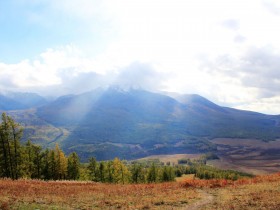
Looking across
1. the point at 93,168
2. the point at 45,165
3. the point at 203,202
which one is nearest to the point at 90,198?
the point at 203,202

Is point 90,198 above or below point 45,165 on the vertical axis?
above

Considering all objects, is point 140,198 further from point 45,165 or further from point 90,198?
point 45,165

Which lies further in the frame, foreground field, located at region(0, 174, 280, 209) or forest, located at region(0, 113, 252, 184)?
forest, located at region(0, 113, 252, 184)

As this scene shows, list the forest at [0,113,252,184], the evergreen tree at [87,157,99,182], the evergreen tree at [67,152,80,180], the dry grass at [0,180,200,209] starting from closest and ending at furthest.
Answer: the dry grass at [0,180,200,209]
the forest at [0,113,252,184]
the evergreen tree at [67,152,80,180]
the evergreen tree at [87,157,99,182]

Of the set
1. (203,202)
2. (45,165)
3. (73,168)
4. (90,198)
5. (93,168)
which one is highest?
(90,198)

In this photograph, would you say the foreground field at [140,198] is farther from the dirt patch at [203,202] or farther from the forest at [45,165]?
the forest at [45,165]

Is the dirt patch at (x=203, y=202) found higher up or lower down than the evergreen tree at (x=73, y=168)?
higher up

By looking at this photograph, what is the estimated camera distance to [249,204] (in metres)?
25.2

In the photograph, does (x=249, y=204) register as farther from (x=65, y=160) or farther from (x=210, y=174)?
(x=210, y=174)

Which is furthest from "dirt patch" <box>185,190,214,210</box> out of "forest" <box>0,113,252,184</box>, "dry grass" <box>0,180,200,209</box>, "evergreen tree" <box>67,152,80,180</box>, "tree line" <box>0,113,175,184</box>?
"evergreen tree" <box>67,152,80,180</box>

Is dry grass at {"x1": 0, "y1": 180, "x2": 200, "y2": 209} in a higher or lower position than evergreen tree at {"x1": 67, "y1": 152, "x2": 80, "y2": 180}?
higher

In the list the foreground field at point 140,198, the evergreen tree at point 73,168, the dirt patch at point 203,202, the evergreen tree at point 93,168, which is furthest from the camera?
the evergreen tree at point 93,168

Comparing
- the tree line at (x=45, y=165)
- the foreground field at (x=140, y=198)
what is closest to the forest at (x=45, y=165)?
the tree line at (x=45, y=165)

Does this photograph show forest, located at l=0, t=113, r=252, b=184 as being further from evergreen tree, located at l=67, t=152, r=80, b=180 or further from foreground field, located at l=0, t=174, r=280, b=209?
foreground field, located at l=0, t=174, r=280, b=209
